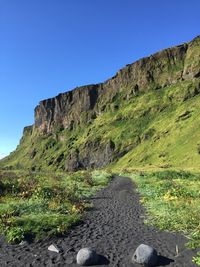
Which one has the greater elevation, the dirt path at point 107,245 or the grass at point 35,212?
the grass at point 35,212

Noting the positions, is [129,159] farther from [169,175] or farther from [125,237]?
[125,237]

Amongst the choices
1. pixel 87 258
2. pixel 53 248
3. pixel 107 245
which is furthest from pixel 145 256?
pixel 53 248

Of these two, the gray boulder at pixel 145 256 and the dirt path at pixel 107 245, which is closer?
the gray boulder at pixel 145 256

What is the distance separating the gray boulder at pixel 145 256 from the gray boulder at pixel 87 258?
3.92ft

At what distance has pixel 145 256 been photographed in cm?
1188

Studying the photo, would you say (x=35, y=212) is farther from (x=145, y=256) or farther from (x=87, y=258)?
(x=145, y=256)

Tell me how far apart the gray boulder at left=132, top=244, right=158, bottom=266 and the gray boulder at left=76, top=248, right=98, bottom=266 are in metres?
1.20

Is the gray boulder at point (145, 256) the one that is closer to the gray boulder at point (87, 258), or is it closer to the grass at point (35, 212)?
the gray boulder at point (87, 258)

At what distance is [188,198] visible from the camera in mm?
25062

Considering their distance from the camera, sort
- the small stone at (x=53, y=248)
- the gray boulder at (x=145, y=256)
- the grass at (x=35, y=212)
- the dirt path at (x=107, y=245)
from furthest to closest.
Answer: the grass at (x=35, y=212) → the small stone at (x=53, y=248) → the dirt path at (x=107, y=245) → the gray boulder at (x=145, y=256)

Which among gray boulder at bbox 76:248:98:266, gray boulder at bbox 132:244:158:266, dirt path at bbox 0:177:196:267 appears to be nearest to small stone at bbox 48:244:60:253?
dirt path at bbox 0:177:196:267

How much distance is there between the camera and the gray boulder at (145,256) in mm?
11758

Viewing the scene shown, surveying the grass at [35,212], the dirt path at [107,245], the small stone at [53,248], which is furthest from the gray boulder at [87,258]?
the grass at [35,212]

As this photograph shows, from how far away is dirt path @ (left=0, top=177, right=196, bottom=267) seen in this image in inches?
479
